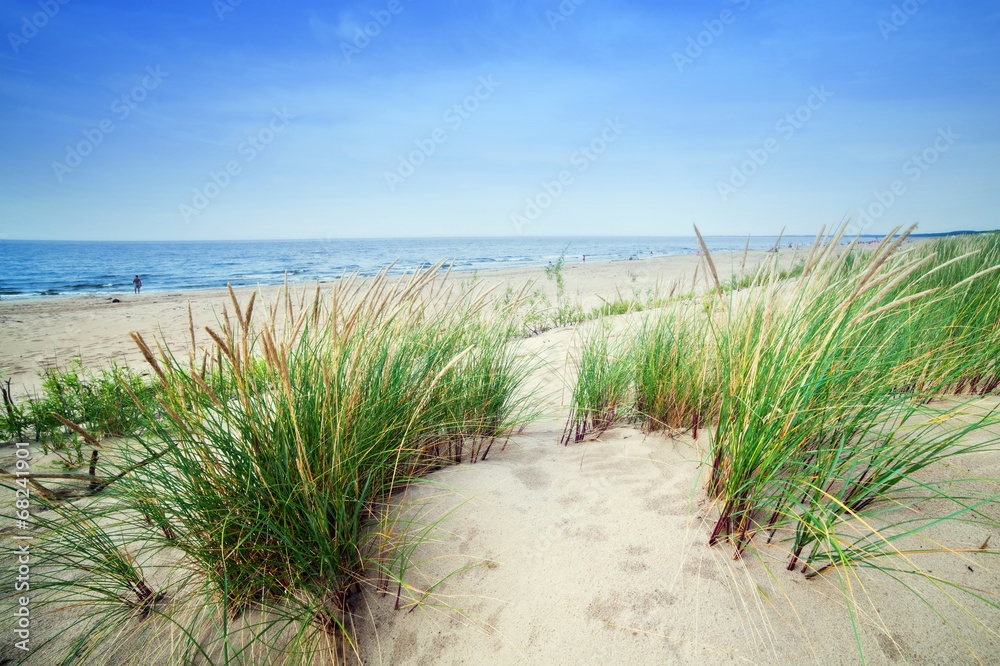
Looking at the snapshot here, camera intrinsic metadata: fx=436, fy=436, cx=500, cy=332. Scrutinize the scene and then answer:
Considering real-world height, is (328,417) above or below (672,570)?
above

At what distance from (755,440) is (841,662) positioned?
65 cm

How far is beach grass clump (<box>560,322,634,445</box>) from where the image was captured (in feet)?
9.25

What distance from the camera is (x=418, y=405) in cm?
204

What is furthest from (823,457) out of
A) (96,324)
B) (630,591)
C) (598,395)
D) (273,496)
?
(96,324)

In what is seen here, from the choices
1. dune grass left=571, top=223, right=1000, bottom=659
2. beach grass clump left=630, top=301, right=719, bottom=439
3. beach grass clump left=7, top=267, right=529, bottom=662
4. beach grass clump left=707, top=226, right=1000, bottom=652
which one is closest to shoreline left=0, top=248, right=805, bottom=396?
beach grass clump left=630, top=301, right=719, bottom=439

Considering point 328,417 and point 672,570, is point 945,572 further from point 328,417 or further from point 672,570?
point 328,417

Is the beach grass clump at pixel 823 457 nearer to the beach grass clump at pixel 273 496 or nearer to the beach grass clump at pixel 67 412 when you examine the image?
the beach grass clump at pixel 273 496

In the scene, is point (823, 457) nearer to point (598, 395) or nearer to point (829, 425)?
point (829, 425)

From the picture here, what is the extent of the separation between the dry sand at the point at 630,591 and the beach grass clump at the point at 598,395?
53 centimetres

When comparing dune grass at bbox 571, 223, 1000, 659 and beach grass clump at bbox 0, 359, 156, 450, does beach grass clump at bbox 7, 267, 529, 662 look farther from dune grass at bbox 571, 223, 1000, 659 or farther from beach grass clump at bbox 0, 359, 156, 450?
beach grass clump at bbox 0, 359, 156, 450

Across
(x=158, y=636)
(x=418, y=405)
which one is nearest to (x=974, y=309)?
(x=418, y=405)

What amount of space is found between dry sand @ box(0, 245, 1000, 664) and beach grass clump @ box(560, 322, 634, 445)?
1.73ft

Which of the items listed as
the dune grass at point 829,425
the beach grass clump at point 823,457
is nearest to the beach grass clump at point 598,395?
the dune grass at point 829,425

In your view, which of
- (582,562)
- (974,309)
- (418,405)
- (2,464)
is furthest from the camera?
(974,309)
